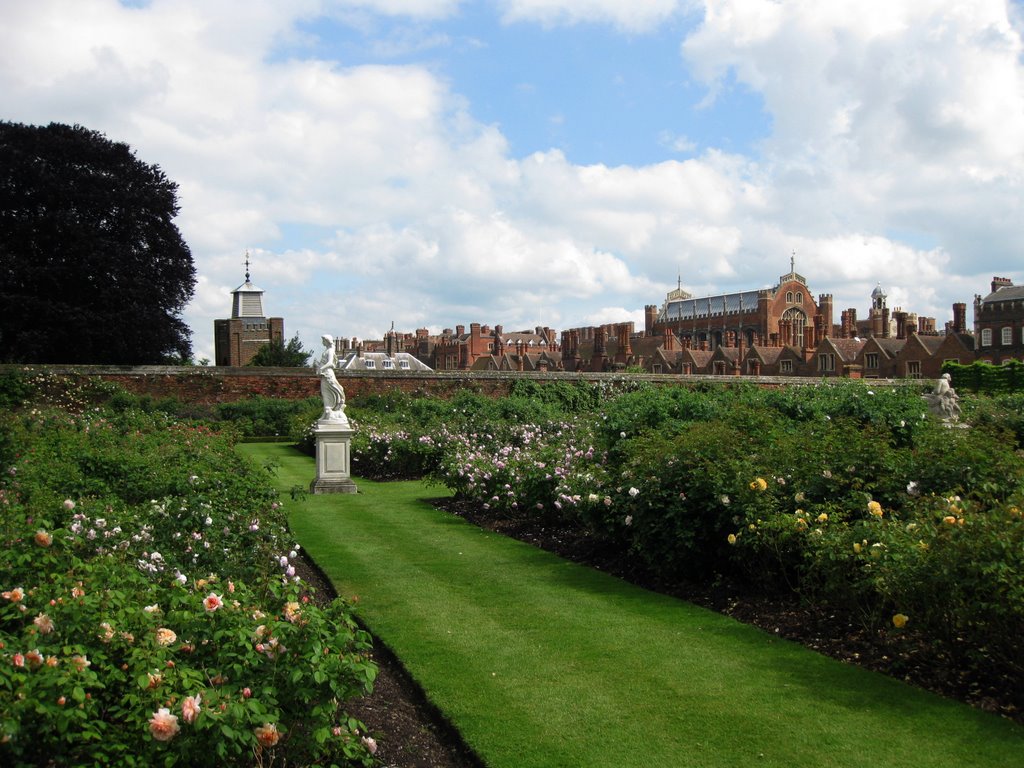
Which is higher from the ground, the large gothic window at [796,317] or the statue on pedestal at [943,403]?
the large gothic window at [796,317]

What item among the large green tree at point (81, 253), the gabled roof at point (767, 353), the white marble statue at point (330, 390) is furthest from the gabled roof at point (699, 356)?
the white marble statue at point (330, 390)

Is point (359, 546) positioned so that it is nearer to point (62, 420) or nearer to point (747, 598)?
point (747, 598)

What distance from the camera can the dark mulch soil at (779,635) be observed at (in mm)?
4125

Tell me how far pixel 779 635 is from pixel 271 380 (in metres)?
22.9

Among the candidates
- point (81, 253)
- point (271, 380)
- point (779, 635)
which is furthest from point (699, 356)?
point (779, 635)

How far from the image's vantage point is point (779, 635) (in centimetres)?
555

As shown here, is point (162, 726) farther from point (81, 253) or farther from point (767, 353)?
point (767, 353)

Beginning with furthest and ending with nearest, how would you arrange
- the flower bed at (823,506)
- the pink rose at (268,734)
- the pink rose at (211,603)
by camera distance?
the flower bed at (823,506) < the pink rose at (211,603) < the pink rose at (268,734)

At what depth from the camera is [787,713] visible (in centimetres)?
431

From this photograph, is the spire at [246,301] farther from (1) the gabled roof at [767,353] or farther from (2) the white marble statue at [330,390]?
(2) the white marble statue at [330,390]

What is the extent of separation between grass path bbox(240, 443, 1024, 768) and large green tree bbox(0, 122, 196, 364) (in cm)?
2289

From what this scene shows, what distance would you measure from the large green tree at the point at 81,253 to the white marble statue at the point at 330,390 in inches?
688

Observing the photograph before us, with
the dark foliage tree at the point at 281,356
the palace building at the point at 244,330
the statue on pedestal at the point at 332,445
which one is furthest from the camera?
the palace building at the point at 244,330

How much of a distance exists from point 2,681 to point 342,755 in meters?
1.39
